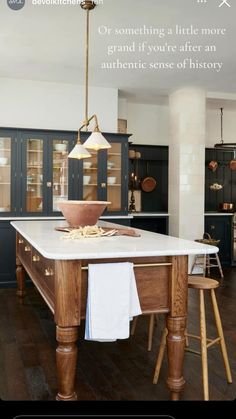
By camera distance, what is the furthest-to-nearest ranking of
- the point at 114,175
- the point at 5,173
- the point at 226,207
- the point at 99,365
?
the point at 226,207
the point at 114,175
the point at 5,173
the point at 99,365

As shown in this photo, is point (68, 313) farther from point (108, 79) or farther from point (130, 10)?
point (108, 79)

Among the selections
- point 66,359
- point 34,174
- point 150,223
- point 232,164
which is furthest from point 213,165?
point 66,359

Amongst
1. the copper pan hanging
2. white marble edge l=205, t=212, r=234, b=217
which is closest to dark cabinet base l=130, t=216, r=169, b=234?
the copper pan hanging

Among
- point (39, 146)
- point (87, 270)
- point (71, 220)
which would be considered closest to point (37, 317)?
point (71, 220)

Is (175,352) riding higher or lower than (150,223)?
lower

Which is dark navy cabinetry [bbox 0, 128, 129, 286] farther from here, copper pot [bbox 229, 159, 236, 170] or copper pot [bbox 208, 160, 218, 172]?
copper pot [bbox 229, 159, 236, 170]

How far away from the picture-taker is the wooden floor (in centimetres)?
213

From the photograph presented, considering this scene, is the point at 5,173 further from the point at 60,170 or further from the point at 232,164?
the point at 232,164

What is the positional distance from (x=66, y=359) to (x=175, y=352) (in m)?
0.56

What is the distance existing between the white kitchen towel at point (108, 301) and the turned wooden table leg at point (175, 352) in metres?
0.25

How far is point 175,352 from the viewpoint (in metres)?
1.99

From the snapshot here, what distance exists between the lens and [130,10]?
3338 mm

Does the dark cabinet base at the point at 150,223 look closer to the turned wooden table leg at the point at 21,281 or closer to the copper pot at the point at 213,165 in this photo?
the copper pot at the point at 213,165

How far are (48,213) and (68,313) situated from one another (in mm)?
3321
